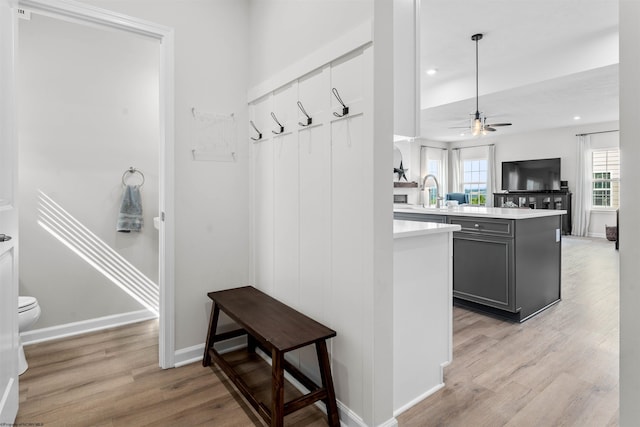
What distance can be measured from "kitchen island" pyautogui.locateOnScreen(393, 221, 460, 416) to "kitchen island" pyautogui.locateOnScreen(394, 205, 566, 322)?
1.25 metres

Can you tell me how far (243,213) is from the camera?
2576 millimetres

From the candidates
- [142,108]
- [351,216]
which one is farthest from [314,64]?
[142,108]

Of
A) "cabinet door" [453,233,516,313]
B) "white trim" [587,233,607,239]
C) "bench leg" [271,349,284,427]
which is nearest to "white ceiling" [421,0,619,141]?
"cabinet door" [453,233,516,313]

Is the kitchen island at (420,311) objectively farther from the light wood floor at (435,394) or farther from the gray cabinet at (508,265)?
the gray cabinet at (508,265)

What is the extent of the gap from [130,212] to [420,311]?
248 centimetres

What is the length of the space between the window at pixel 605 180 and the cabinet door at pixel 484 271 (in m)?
7.18

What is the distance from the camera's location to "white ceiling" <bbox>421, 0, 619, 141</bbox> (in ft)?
11.7

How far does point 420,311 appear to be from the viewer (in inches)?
75.8

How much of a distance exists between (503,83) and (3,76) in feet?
19.6

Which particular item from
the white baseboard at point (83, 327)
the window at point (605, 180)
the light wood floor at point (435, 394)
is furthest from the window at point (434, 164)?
the white baseboard at point (83, 327)

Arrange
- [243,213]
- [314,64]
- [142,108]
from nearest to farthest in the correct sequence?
1. [314,64]
2. [243,213]
3. [142,108]

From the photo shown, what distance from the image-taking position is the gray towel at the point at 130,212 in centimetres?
298

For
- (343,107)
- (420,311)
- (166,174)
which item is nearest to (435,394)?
(420,311)

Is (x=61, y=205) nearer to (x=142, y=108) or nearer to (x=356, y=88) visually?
(x=142, y=108)
